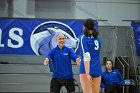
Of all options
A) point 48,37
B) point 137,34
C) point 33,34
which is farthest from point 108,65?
point 33,34

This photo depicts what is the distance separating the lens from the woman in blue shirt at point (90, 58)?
188 inches

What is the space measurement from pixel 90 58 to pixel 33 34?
4852 mm

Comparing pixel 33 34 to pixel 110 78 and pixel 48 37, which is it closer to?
pixel 48 37

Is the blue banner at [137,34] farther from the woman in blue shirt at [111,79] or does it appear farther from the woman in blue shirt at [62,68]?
the woman in blue shirt at [62,68]

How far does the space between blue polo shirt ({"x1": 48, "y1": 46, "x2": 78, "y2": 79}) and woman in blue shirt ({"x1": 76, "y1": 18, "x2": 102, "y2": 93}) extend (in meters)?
1.38

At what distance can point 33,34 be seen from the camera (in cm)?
944

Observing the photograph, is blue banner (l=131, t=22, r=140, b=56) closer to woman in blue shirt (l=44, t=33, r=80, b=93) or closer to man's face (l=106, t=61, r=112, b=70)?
man's face (l=106, t=61, r=112, b=70)

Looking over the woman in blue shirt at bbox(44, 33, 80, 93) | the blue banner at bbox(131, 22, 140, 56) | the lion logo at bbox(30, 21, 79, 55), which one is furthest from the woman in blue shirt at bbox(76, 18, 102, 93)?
the blue banner at bbox(131, 22, 140, 56)

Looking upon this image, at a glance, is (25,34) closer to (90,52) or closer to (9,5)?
(9,5)

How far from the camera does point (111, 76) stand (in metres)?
8.80

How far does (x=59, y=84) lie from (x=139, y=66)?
4911 millimetres

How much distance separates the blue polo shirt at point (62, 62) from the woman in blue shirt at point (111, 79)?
2.65 m

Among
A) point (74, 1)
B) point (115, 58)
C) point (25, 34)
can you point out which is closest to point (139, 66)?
point (115, 58)

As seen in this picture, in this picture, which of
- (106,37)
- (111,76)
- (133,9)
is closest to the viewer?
(111,76)
